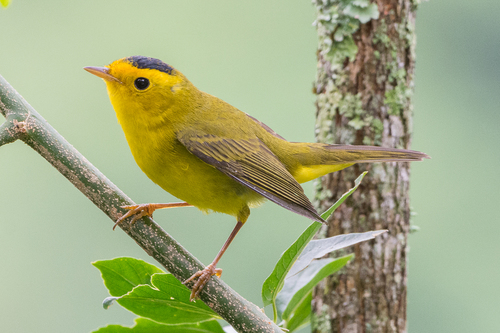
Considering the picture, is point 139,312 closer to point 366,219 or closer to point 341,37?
point 366,219

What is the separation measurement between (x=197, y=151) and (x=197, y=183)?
0.12m

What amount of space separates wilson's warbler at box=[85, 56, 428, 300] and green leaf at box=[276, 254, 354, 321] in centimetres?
20

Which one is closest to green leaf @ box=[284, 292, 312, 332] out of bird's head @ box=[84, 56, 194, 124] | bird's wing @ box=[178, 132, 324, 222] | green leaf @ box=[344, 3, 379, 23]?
bird's wing @ box=[178, 132, 324, 222]

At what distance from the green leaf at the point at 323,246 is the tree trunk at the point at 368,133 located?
0.38m

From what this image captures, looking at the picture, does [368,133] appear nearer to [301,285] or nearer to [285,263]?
[301,285]

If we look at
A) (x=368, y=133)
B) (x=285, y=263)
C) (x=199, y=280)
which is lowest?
(x=199, y=280)

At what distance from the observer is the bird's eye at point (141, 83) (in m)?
1.89

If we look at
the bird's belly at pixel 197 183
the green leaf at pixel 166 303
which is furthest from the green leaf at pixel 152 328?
the bird's belly at pixel 197 183

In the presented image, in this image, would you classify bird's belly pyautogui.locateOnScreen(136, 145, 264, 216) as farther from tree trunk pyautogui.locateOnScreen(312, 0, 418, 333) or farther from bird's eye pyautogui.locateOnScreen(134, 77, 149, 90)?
tree trunk pyautogui.locateOnScreen(312, 0, 418, 333)

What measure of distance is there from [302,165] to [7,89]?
1371 mm

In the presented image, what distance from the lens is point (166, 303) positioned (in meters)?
1.47

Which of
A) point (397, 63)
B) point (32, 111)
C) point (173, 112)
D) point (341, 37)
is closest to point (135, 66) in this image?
point (173, 112)

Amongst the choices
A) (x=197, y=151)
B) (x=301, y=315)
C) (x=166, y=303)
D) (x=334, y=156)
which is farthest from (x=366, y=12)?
(x=166, y=303)

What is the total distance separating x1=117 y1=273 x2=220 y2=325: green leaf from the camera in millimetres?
1414
